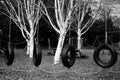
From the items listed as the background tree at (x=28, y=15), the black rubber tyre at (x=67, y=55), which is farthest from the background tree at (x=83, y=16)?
the black rubber tyre at (x=67, y=55)

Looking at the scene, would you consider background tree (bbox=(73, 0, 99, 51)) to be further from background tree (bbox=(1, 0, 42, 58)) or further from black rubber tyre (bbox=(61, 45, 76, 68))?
black rubber tyre (bbox=(61, 45, 76, 68))

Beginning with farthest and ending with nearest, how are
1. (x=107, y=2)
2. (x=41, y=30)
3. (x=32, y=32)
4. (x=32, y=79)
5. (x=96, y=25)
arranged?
(x=96, y=25), (x=41, y=30), (x=32, y=32), (x=107, y=2), (x=32, y=79)

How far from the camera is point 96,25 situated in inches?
1287

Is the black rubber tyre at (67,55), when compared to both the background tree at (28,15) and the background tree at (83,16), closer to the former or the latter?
the background tree at (83,16)

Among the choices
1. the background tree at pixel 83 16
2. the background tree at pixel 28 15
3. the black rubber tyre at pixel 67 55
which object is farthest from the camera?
the background tree at pixel 28 15

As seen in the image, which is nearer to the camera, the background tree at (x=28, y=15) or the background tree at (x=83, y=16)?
the background tree at (x=83, y=16)

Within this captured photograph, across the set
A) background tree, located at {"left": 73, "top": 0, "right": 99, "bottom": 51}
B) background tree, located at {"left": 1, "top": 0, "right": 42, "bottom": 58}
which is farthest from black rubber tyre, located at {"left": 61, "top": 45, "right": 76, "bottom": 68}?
background tree, located at {"left": 1, "top": 0, "right": 42, "bottom": 58}

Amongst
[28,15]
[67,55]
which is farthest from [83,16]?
[67,55]

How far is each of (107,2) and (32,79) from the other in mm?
5056

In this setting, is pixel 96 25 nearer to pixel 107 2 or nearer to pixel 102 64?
pixel 107 2

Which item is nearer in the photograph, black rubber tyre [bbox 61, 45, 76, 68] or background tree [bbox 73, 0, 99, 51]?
black rubber tyre [bbox 61, 45, 76, 68]

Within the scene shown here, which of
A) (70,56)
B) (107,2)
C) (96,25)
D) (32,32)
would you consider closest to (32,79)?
(70,56)

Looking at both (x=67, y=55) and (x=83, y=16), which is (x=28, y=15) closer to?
(x=83, y=16)

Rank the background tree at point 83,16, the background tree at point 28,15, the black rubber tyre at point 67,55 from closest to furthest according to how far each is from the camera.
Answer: the black rubber tyre at point 67,55, the background tree at point 83,16, the background tree at point 28,15
